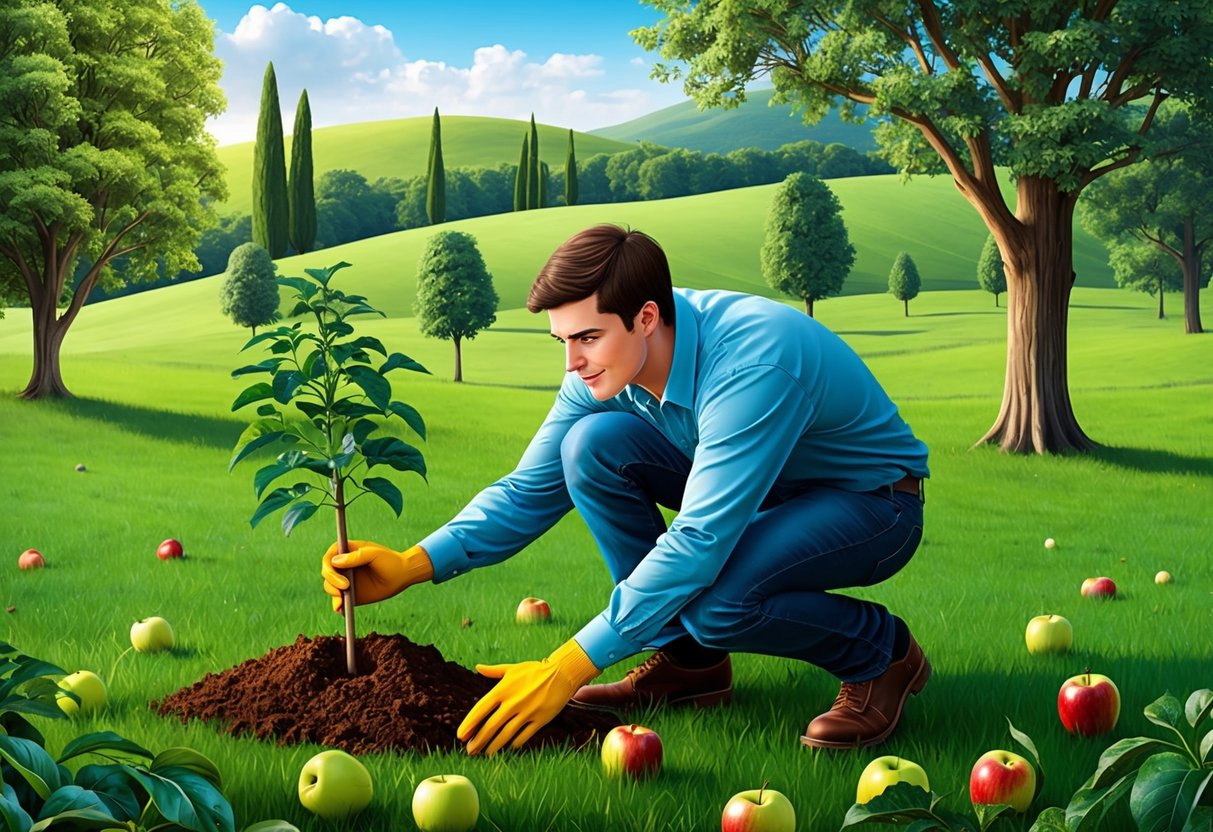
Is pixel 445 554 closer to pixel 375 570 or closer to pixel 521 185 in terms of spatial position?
pixel 375 570

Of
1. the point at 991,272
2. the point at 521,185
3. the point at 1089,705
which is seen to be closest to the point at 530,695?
the point at 1089,705

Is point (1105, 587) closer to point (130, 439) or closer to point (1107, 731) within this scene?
point (1107, 731)

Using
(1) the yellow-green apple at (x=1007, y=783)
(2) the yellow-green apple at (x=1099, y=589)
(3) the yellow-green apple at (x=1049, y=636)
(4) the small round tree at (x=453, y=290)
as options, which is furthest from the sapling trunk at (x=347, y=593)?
(4) the small round tree at (x=453, y=290)

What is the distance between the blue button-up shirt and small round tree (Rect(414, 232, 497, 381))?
19.7m

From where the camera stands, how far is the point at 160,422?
1531cm

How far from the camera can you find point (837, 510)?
12.6 ft

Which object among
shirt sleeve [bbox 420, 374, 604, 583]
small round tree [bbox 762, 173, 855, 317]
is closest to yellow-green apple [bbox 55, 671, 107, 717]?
shirt sleeve [bbox 420, 374, 604, 583]

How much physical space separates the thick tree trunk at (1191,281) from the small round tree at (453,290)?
17.0m

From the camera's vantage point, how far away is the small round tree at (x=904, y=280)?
1548 inches

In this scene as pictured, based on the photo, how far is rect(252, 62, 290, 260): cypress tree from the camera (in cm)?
3092

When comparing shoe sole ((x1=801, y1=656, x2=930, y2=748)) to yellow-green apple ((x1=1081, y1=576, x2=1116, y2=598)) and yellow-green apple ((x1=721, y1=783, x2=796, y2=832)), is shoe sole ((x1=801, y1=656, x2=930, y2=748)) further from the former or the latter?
yellow-green apple ((x1=1081, y1=576, x2=1116, y2=598))

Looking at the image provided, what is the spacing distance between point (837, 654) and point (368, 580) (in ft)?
5.04

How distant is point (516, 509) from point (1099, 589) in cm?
376

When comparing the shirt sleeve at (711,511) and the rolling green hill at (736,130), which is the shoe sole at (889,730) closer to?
the shirt sleeve at (711,511)
